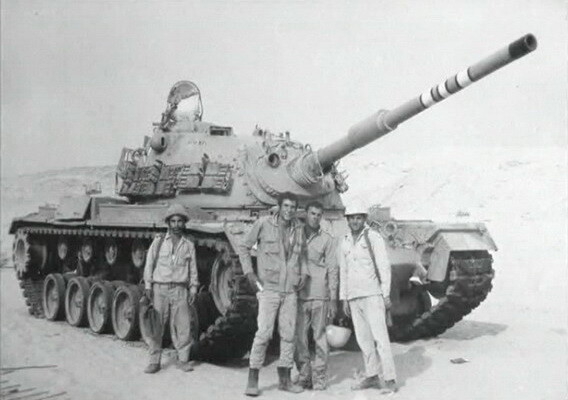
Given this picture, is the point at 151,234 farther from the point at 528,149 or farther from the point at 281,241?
the point at 528,149

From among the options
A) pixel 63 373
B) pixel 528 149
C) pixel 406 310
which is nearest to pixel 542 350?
pixel 406 310

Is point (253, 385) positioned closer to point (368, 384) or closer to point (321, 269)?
point (368, 384)

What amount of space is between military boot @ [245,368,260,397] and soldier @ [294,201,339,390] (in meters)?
0.50

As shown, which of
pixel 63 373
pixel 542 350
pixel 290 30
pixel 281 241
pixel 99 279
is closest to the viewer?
pixel 281 241

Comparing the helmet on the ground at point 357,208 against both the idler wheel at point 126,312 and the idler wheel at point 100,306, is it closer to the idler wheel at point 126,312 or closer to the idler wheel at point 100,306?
the idler wheel at point 126,312

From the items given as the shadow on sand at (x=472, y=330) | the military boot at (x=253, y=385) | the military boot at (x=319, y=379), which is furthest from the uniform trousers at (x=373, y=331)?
the shadow on sand at (x=472, y=330)

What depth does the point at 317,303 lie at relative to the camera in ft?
23.3

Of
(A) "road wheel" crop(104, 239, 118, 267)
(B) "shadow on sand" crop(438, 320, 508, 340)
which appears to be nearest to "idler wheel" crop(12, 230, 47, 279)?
(A) "road wheel" crop(104, 239, 118, 267)

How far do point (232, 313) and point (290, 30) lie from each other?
3.47 metres

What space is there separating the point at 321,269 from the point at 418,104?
80.3 inches

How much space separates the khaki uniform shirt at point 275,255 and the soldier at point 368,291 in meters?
0.49

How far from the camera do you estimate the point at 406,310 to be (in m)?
10.3

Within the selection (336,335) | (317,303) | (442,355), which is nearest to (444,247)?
(442,355)

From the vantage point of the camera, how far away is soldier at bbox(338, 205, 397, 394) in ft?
22.7
